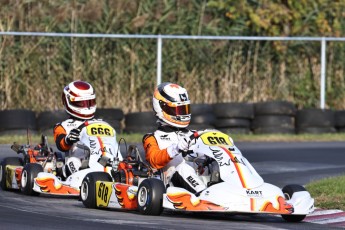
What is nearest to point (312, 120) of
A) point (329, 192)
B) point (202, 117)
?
point (202, 117)

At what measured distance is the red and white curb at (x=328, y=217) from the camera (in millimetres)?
9492

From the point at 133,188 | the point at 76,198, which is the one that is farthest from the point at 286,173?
the point at 133,188

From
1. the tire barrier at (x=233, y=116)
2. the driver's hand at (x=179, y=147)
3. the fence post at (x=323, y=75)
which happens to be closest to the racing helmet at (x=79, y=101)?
the driver's hand at (x=179, y=147)

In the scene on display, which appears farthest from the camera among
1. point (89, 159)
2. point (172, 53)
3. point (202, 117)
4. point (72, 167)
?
point (172, 53)

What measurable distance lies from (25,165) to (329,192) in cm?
292

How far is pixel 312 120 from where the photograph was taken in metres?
19.4

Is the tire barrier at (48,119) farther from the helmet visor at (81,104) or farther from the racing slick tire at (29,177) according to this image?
the racing slick tire at (29,177)

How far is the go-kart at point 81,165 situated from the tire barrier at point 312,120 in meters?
8.24

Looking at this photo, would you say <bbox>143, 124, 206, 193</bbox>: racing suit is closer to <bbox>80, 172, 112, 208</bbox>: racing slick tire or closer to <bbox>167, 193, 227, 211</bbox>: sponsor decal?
<bbox>167, 193, 227, 211</bbox>: sponsor decal

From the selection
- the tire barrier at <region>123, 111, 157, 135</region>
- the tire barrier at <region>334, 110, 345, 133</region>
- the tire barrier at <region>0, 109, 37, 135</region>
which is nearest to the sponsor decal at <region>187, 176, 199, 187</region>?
the tire barrier at <region>0, 109, 37, 135</region>

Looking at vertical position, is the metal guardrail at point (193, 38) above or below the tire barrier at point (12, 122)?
above

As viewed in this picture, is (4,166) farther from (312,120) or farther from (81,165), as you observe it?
(312,120)

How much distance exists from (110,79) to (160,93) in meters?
9.52

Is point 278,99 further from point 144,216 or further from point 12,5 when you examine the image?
point 144,216
